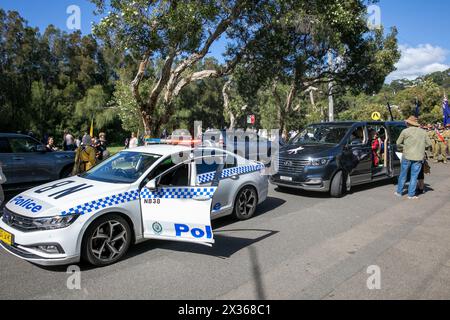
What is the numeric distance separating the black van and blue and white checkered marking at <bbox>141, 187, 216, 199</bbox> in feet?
14.8

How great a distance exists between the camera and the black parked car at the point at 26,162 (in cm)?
903

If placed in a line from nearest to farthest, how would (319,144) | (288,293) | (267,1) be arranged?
(288,293)
(319,144)
(267,1)

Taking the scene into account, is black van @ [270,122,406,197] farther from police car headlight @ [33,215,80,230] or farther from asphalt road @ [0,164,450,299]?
police car headlight @ [33,215,80,230]

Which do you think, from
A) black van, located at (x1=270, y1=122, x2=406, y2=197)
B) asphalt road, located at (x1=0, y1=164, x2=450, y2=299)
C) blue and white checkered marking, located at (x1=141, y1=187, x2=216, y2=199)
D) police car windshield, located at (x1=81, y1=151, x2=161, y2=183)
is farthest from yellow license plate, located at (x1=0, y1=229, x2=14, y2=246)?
black van, located at (x1=270, y1=122, x2=406, y2=197)

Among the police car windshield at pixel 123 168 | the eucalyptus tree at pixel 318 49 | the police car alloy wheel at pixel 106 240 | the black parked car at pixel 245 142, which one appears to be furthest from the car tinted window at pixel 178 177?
the black parked car at pixel 245 142

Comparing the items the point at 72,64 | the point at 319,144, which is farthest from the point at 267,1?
the point at 72,64

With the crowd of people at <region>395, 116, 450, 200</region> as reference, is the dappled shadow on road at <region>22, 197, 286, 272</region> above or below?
below

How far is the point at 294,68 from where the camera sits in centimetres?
1755

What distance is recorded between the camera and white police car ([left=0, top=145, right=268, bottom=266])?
4258mm

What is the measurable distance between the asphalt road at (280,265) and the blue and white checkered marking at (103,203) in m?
0.75

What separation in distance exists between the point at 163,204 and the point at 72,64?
45.5 m

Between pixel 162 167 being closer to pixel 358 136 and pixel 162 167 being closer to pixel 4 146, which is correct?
pixel 4 146

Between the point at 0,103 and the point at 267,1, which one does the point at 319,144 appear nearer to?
the point at 267,1

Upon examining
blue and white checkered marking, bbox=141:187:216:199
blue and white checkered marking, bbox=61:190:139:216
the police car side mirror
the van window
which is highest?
the van window
